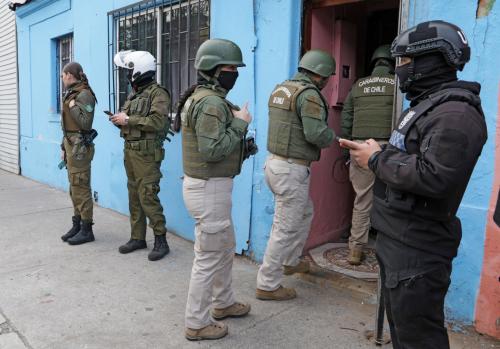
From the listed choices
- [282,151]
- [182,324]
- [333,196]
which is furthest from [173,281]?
[333,196]

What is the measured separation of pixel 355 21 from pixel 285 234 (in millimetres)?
2384

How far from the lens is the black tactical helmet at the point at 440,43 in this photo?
1684mm

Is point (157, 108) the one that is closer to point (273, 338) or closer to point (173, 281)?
point (173, 281)

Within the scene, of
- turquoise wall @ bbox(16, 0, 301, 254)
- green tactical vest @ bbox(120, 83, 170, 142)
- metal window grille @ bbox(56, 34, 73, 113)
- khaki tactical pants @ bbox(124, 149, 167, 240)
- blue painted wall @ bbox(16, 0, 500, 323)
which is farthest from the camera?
metal window grille @ bbox(56, 34, 73, 113)

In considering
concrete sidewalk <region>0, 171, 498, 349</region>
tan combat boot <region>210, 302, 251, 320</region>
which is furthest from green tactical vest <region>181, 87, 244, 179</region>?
concrete sidewalk <region>0, 171, 498, 349</region>

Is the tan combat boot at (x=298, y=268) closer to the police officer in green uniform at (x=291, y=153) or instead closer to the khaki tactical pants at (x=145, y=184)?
the police officer in green uniform at (x=291, y=153)

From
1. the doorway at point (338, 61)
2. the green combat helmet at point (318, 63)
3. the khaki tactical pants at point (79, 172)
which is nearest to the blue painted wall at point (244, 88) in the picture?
the doorway at point (338, 61)

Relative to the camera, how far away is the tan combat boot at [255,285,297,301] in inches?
133

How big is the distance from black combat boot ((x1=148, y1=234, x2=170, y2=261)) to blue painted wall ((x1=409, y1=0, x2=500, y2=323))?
2.54 metres

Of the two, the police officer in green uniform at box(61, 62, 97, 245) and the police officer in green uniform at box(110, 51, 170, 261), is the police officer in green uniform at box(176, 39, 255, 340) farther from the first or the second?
the police officer in green uniform at box(61, 62, 97, 245)

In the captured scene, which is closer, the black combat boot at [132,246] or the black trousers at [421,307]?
the black trousers at [421,307]

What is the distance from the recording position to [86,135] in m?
4.59

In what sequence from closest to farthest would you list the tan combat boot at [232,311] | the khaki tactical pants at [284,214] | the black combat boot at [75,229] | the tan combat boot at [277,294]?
the tan combat boot at [232,311] < the khaki tactical pants at [284,214] < the tan combat boot at [277,294] < the black combat boot at [75,229]

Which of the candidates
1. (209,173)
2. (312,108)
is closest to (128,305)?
(209,173)
